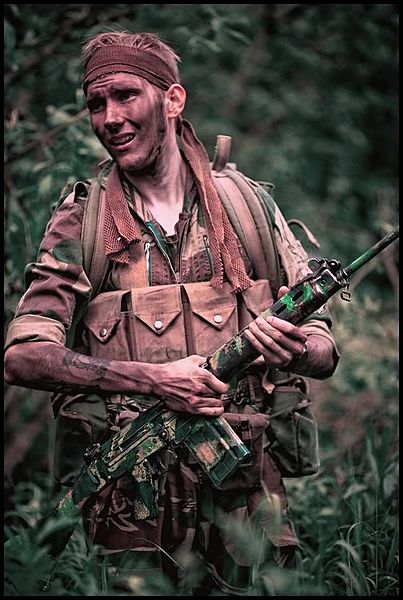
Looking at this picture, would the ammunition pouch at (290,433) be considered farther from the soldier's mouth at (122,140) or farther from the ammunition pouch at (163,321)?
the soldier's mouth at (122,140)

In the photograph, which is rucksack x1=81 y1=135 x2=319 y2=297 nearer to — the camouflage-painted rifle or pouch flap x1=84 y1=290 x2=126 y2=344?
pouch flap x1=84 y1=290 x2=126 y2=344

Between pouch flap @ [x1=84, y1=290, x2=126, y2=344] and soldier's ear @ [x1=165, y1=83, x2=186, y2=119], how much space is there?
2.17ft

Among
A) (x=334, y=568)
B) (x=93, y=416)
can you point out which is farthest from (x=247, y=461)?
(x=334, y=568)

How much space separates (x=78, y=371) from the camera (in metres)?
3.01

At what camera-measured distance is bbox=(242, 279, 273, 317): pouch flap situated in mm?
3211

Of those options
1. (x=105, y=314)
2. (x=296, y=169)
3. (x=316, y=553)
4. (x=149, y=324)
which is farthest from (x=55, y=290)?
(x=296, y=169)

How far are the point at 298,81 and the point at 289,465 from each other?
5.54m

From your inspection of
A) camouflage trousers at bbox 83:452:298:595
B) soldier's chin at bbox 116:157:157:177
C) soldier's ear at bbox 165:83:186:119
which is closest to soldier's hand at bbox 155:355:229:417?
camouflage trousers at bbox 83:452:298:595

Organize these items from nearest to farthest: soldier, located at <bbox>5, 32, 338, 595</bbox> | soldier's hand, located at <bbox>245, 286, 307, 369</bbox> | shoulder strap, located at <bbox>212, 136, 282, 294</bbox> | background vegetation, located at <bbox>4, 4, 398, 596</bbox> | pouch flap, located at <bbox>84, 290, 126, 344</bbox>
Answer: soldier's hand, located at <bbox>245, 286, 307, 369</bbox> → soldier, located at <bbox>5, 32, 338, 595</bbox> → pouch flap, located at <bbox>84, 290, 126, 344</bbox> → shoulder strap, located at <bbox>212, 136, 282, 294</bbox> → background vegetation, located at <bbox>4, 4, 398, 596</bbox>

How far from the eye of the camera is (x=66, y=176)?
4816 mm

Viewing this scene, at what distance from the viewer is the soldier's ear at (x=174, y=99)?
331cm

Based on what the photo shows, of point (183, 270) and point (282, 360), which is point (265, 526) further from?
point (183, 270)

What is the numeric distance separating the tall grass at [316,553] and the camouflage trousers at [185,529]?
44 millimetres

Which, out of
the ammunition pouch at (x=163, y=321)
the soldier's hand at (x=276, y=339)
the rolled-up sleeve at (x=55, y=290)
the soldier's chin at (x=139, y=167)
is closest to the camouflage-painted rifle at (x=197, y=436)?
the soldier's hand at (x=276, y=339)
